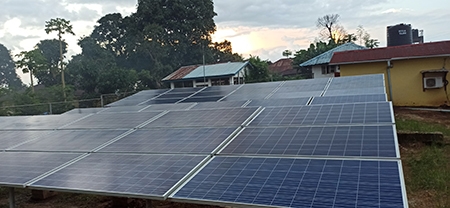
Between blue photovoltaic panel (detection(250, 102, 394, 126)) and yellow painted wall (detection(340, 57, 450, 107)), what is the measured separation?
12.1m

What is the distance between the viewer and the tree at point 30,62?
26.7m

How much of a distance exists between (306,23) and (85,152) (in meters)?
35.7

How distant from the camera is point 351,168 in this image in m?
3.06

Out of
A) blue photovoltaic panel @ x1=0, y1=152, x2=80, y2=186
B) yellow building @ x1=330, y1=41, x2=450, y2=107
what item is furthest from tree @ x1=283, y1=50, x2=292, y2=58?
blue photovoltaic panel @ x1=0, y1=152, x2=80, y2=186

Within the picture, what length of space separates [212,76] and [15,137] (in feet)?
70.5

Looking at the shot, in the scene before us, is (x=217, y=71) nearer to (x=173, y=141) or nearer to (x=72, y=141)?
(x=72, y=141)

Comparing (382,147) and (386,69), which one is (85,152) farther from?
(386,69)

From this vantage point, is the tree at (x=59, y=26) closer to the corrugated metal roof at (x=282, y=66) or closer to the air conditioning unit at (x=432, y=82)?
the corrugated metal roof at (x=282, y=66)

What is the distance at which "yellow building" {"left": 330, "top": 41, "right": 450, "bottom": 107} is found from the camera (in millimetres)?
14875

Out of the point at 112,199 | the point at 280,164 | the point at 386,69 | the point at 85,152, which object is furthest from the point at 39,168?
the point at 386,69

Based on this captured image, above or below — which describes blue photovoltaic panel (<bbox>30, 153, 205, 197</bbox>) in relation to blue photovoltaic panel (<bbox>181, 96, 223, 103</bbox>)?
below

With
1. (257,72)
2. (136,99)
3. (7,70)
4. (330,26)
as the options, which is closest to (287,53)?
(330,26)

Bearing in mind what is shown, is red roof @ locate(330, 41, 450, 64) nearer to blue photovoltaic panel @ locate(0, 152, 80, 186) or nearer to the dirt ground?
the dirt ground

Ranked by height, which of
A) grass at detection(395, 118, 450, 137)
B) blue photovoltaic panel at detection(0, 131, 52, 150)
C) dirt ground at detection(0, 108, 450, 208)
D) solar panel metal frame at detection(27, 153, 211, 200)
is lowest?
dirt ground at detection(0, 108, 450, 208)
